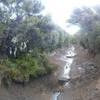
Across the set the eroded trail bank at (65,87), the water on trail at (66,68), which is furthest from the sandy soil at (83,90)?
the water on trail at (66,68)

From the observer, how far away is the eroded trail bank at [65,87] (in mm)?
A: 20219

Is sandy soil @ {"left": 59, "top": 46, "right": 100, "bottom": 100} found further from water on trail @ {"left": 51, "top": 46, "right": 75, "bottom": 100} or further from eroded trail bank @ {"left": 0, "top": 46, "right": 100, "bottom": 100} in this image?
water on trail @ {"left": 51, "top": 46, "right": 75, "bottom": 100}

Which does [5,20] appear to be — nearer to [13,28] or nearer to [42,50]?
[13,28]

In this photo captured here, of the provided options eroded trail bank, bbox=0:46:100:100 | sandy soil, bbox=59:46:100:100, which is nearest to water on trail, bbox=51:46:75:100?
eroded trail bank, bbox=0:46:100:100

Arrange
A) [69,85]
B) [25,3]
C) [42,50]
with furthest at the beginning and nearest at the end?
1. [42,50]
2. [25,3]
3. [69,85]

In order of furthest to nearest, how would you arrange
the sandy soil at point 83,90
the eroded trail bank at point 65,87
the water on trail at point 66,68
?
the water on trail at point 66,68, the eroded trail bank at point 65,87, the sandy soil at point 83,90

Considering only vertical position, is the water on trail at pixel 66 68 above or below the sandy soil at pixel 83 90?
above

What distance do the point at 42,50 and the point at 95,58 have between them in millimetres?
5096

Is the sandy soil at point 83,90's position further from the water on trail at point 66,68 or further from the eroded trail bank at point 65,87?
the water on trail at point 66,68

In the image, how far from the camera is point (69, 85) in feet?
74.8

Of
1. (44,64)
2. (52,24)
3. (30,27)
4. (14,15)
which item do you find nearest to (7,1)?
(14,15)

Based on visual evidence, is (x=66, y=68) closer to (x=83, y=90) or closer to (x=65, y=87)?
(x=65, y=87)

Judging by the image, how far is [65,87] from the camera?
890 inches

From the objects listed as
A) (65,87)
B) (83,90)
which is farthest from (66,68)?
(83,90)
